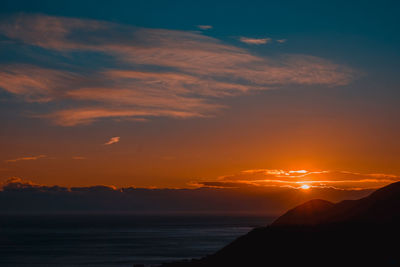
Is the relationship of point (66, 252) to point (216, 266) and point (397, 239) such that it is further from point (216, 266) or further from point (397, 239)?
point (397, 239)

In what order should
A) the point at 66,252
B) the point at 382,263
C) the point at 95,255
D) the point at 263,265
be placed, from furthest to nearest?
the point at 66,252, the point at 95,255, the point at 263,265, the point at 382,263

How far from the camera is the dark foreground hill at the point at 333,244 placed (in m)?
64.9

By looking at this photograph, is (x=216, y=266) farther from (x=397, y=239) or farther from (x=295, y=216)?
(x=295, y=216)

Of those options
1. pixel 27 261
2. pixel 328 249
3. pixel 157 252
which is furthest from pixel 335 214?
pixel 27 261

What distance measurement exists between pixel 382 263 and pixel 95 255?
70.6 m

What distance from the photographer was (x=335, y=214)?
95.9 m

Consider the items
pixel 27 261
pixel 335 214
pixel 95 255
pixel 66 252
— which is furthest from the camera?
pixel 66 252

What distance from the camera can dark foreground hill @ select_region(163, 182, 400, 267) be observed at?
64.9 m

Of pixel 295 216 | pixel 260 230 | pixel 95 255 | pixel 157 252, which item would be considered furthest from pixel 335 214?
pixel 95 255

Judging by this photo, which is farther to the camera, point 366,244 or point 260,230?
point 260,230

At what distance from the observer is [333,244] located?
69375mm

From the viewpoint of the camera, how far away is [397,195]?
83.7m

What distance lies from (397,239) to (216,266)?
80.0ft

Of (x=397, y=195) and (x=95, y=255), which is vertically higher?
(x=397, y=195)
